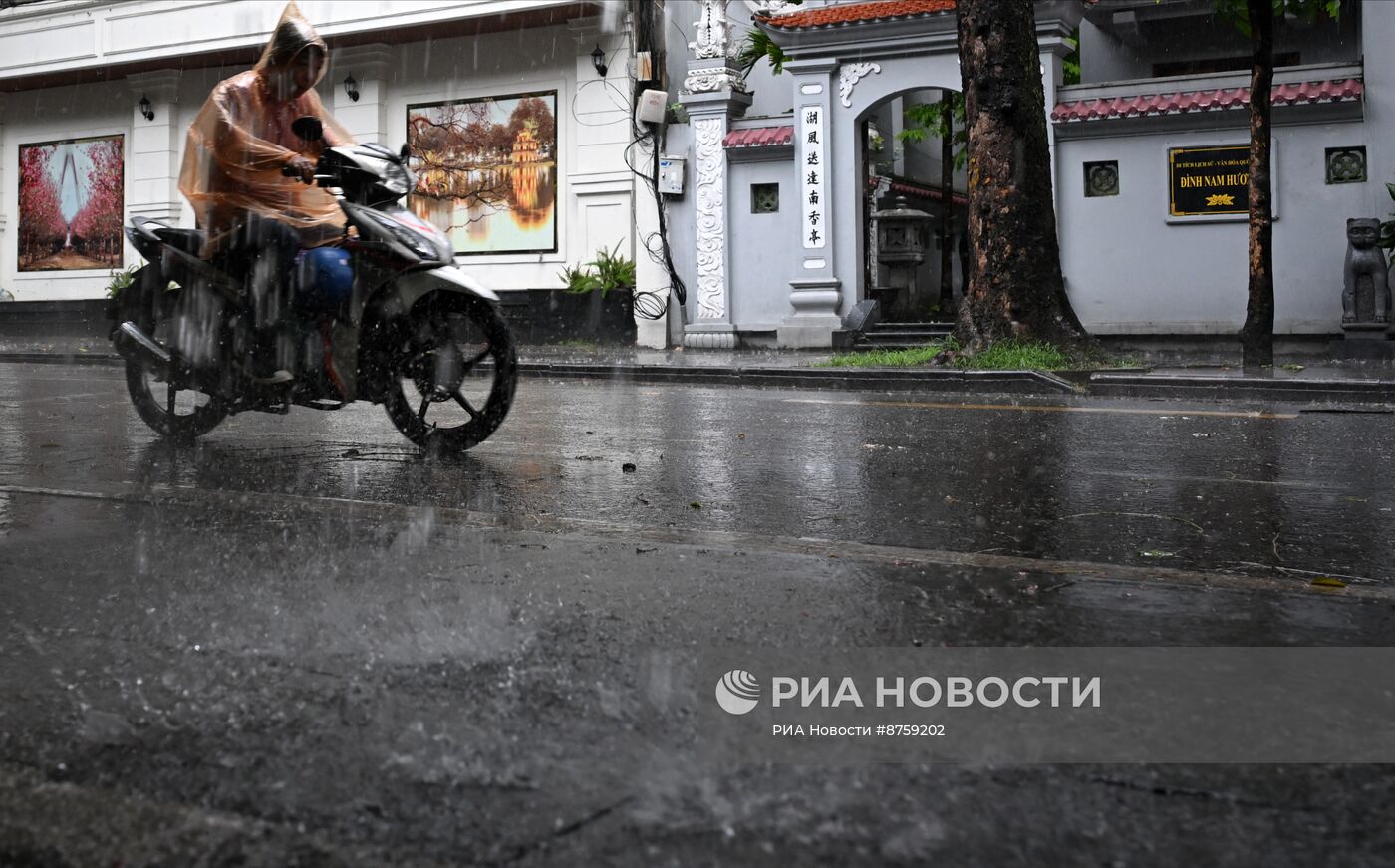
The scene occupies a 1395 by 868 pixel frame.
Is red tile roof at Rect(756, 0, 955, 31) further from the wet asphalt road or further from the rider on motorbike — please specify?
the rider on motorbike

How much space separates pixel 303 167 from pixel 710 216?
46.8 ft

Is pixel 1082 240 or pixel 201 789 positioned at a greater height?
pixel 1082 240

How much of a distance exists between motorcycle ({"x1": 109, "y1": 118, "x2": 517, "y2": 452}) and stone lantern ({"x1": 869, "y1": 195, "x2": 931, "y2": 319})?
19538 mm

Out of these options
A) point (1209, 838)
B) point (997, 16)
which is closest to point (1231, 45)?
point (997, 16)

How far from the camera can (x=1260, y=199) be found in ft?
41.7

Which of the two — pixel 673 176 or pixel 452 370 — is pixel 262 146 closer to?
pixel 452 370

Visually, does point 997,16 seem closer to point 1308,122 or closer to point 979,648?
point 1308,122

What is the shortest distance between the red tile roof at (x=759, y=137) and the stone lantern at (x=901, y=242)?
20.8 feet

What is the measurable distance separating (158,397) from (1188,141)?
13838 millimetres

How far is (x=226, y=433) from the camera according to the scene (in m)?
7.38

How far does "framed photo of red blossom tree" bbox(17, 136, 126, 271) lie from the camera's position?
25.8 metres

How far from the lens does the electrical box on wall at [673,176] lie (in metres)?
20.1

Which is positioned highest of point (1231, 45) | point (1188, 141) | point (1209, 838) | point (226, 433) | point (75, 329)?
point (1231, 45)

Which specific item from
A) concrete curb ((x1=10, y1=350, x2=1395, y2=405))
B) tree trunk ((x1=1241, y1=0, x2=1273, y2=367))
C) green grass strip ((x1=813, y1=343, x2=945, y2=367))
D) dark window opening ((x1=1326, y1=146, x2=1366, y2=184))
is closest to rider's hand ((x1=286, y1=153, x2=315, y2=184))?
concrete curb ((x1=10, y1=350, x2=1395, y2=405))
